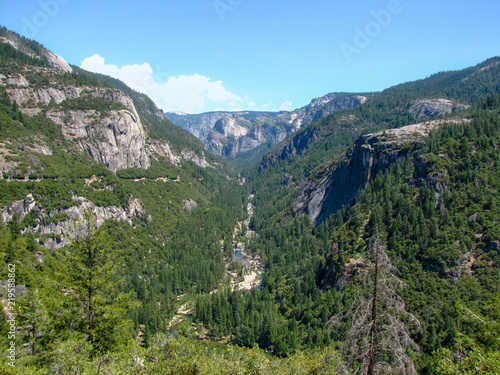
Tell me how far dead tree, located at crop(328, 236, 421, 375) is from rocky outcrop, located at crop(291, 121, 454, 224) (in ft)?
311

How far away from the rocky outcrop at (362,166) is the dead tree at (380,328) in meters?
94.7

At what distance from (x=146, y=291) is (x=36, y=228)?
132 ft

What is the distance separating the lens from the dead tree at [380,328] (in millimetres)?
13086

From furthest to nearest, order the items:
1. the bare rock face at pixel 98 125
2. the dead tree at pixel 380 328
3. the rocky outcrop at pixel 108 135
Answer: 1. the rocky outcrop at pixel 108 135
2. the bare rock face at pixel 98 125
3. the dead tree at pixel 380 328

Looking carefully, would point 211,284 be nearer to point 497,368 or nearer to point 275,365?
point 275,365

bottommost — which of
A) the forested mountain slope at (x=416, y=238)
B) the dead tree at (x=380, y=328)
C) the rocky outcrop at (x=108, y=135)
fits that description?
the forested mountain slope at (x=416, y=238)

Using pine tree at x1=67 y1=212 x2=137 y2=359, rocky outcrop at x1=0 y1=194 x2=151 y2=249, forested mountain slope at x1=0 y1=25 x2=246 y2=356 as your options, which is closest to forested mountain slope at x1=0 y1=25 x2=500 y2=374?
pine tree at x1=67 y1=212 x2=137 y2=359

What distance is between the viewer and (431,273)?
70375mm

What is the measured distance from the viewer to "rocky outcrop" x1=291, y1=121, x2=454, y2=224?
111188mm

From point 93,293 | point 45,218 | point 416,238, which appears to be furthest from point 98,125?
point 416,238

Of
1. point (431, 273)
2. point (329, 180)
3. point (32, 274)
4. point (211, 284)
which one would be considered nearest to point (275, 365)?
point (32, 274)

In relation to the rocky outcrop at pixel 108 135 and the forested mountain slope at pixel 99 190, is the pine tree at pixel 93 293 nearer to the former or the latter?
the forested mountain slope at pixel 99 190

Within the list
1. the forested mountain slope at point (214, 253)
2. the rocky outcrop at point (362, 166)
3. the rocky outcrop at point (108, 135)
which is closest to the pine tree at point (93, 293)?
the forested mountain slope at point (214, 253)

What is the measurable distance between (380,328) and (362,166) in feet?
381
